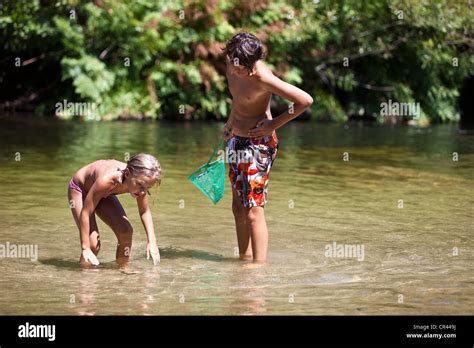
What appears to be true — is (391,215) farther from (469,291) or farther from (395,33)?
(395,33)

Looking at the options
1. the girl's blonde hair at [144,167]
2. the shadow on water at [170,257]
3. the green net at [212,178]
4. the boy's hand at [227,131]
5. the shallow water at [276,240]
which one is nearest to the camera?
the shallow water at [276,240]

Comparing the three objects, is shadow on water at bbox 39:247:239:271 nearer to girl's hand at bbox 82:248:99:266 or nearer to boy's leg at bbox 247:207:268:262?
girl's hand at bbox 82:248:99:266

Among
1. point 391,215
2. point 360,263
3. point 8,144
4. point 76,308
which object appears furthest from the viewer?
point 8,144

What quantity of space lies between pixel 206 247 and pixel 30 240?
4.88 ft

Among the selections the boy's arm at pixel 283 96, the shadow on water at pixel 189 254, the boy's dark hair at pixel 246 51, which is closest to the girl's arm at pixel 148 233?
the shadow on water at pixel 189 254

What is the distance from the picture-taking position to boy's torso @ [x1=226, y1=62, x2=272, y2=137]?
7.27 m

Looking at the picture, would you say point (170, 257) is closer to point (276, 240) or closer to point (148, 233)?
point (148, 233)

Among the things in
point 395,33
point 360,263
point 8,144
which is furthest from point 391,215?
point 395,33

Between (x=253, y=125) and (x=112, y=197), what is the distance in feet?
3.98

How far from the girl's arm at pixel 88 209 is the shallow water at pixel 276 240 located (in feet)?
0.60

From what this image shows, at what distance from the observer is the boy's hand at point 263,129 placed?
7.18 metres

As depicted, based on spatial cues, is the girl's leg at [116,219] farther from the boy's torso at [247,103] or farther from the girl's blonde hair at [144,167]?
the boy's torso at [247,103]

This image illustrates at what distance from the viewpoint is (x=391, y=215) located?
9.74m

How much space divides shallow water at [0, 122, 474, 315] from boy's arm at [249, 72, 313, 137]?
1.05 meters
